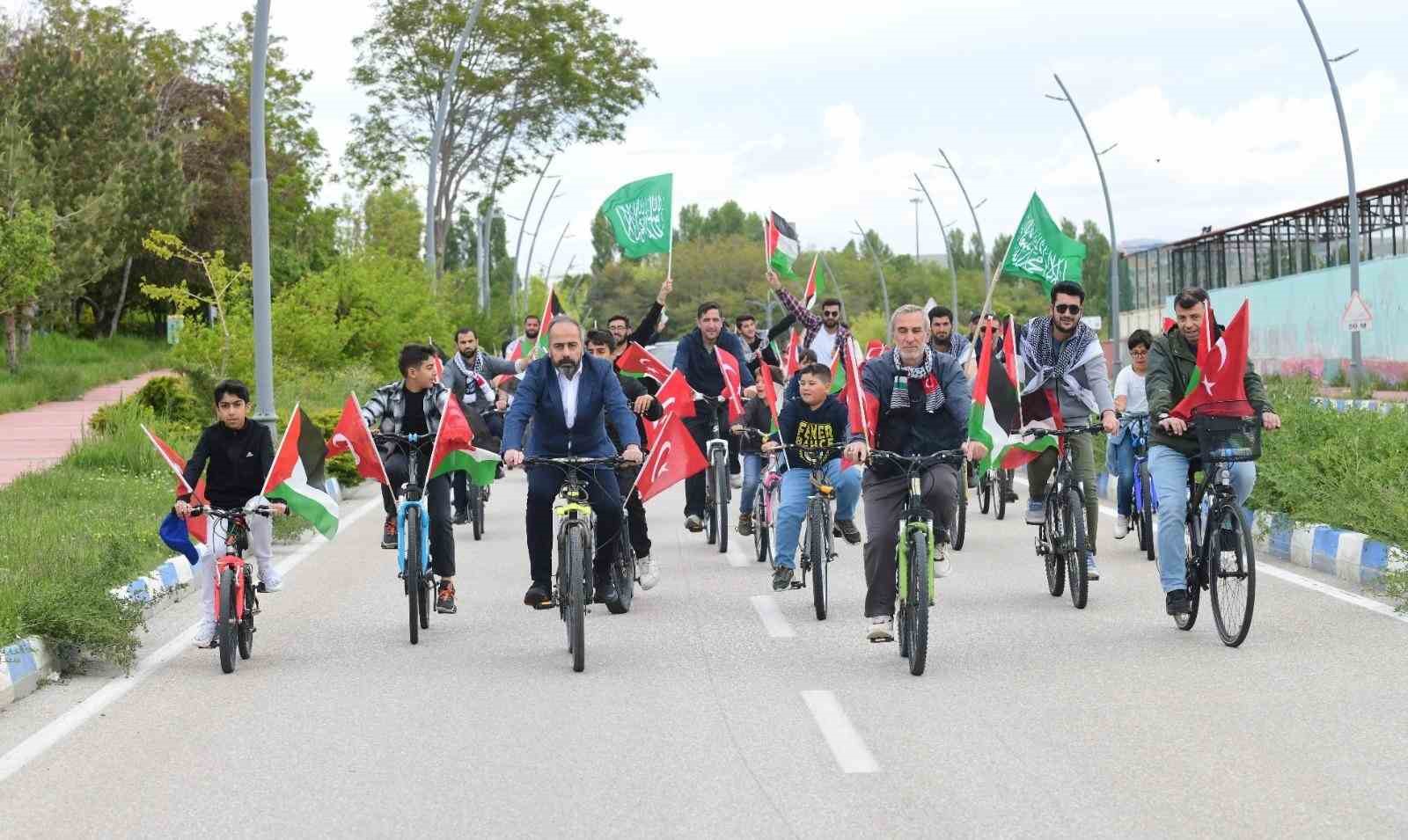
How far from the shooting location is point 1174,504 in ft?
32.5

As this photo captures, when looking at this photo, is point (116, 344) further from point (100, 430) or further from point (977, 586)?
point (977, 586)

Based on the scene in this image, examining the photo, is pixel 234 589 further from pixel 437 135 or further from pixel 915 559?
pixel 437 135

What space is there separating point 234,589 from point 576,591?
5.61 ft

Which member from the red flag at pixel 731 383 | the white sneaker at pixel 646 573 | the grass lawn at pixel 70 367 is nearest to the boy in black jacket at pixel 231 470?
the white sneaker at pixel 646 573

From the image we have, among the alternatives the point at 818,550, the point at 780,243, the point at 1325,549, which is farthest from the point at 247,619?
the point at 780,243

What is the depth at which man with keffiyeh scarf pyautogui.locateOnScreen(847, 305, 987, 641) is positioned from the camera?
949 cm

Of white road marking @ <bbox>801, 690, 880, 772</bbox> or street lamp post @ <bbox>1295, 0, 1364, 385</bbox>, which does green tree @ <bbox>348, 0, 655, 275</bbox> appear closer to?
street lamp post @ <bbox>1295, 0, 1364, 385</bbox>

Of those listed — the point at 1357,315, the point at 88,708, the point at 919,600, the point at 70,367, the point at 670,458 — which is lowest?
the point at 88,708

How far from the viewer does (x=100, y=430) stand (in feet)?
76.6

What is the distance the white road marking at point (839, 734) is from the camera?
694 centimetres

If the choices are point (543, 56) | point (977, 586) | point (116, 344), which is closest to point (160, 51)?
point (116, 344)

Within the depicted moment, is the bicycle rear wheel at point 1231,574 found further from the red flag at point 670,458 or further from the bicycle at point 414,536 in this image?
the bicycle at point 414,536

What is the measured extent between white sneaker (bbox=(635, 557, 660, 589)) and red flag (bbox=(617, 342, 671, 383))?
459 centimetres

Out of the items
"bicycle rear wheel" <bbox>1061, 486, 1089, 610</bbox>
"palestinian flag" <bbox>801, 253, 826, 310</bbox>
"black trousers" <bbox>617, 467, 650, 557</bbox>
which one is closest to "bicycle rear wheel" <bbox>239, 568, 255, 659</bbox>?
"black trousers" <bbox>617, 467, 650, 557</bbox>
